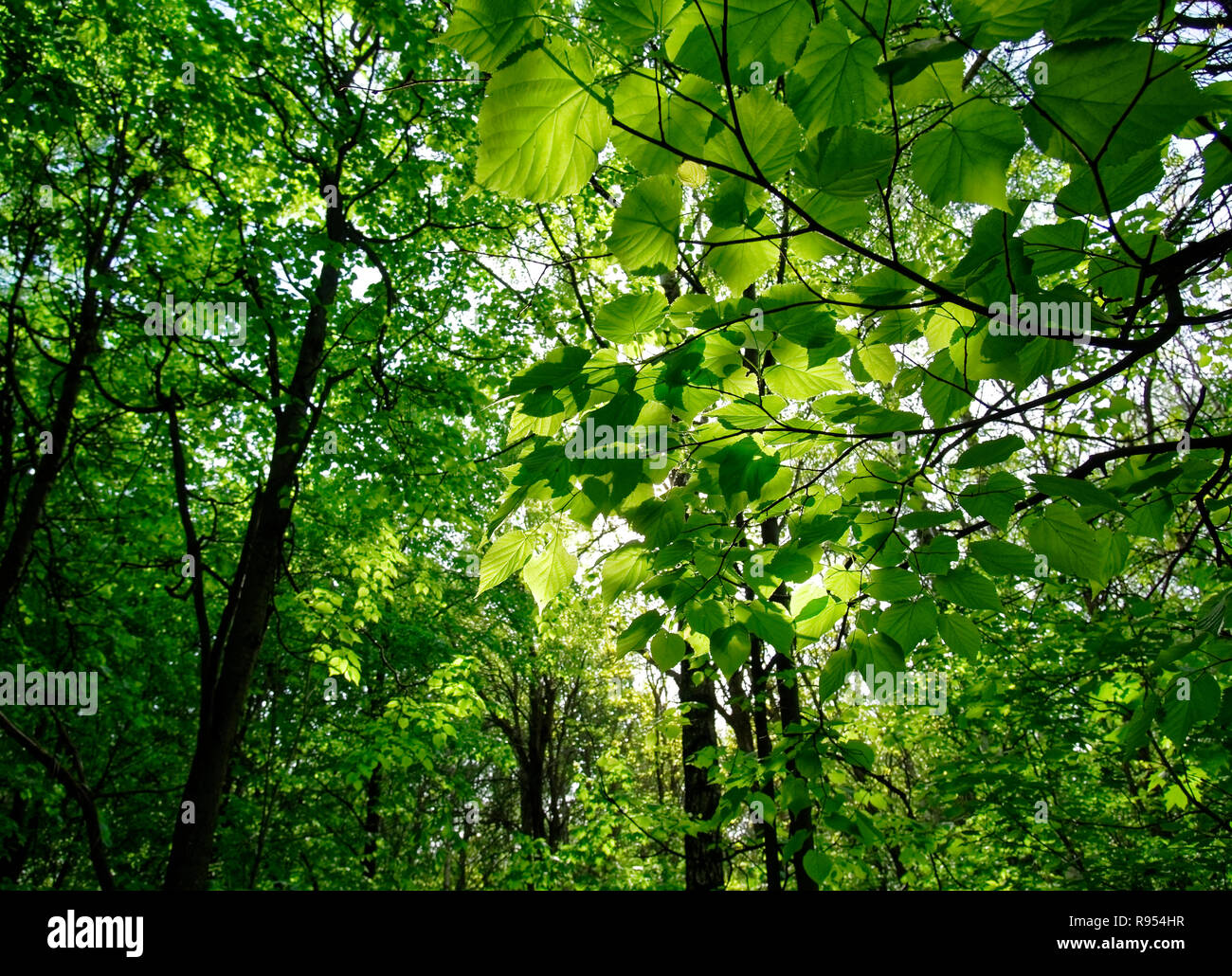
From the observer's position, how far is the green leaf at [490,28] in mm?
707

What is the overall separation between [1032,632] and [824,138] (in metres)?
6.95

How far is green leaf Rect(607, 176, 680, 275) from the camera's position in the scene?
993 millimetres

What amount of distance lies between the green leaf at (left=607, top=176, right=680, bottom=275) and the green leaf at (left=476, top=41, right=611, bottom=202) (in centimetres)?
19

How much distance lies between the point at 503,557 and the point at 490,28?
1001mm

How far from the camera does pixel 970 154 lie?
2.74ft

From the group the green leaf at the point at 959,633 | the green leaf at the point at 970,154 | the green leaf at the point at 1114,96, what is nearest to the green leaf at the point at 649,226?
the green leaf at the point at 970,154

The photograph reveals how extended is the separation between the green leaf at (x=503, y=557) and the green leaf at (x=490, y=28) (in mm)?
927

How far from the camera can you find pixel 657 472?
4.50 ft

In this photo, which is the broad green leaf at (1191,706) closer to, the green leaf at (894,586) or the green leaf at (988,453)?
the green leaf at (894,586)

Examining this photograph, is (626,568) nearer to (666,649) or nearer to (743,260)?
(666,649)

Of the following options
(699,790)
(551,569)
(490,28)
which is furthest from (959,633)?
(699,790)

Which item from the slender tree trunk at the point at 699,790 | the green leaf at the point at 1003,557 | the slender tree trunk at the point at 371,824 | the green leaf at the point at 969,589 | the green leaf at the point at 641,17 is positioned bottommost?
the slender tree trunk at the point at 371,824

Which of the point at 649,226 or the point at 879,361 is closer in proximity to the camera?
the point at 649,226
